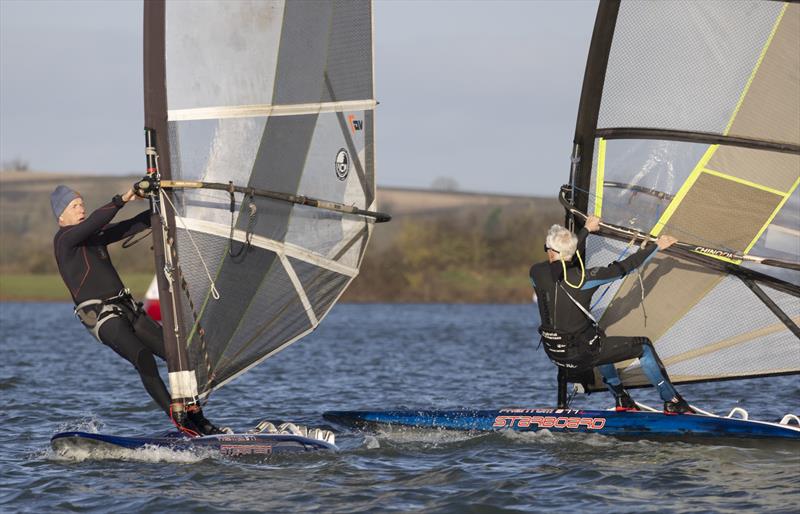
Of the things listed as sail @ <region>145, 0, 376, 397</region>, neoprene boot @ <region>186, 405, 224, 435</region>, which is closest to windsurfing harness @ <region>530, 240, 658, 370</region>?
sail @ <region>145, 0, 376, 397</region>

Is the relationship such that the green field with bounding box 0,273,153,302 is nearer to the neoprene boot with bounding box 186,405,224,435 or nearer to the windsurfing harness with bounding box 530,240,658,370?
the neoprene boot with bounding box 186,405,224,435

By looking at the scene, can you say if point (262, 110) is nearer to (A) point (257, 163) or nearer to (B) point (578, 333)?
(A) point (257, 163)

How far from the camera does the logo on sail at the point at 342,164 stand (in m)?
10.9

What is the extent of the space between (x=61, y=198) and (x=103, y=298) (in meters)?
0.88

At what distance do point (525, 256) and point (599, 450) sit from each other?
52.4m

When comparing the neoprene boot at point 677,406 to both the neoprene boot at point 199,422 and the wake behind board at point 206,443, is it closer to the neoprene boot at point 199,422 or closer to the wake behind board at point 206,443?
the wake behind board at point 206,443

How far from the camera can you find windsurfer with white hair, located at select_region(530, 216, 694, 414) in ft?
32.8

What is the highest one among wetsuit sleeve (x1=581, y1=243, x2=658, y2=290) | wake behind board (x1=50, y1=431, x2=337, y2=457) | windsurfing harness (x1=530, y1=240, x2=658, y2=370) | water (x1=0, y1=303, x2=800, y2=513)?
wetsuit sleeve (x1=581, y1=243, x2=658, y2=290)

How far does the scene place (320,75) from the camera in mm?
10547

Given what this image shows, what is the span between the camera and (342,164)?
1092 cm

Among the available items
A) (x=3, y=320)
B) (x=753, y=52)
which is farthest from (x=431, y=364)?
(x=3, y=320)

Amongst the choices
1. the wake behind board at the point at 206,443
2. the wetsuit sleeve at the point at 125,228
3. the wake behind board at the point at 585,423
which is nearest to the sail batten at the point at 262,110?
the wetsuit sleeve at the point at 125,228

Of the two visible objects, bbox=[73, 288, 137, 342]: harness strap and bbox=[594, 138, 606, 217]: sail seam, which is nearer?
bbox=[73, 288, 137, 342]: harness strap

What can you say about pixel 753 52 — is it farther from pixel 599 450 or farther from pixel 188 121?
pixel 188 121
